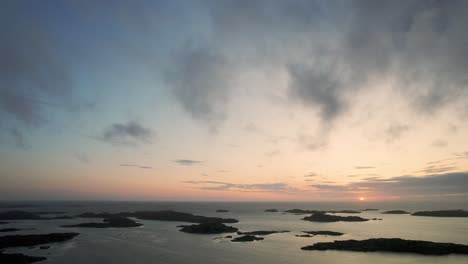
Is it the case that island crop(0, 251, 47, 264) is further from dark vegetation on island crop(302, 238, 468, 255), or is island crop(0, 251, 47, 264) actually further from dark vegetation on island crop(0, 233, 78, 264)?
dark vegetation on island crop(302, 238, 468, 255)

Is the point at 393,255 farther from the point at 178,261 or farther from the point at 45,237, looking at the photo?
the point at 45,237

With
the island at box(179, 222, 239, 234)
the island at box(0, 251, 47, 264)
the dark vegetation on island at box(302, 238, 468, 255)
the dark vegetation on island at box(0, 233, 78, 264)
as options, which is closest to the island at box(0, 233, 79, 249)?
the dark vegetation on island at box(0, 233, 78, 264)

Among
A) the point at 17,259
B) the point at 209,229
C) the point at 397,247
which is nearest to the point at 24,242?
the point at 17,259

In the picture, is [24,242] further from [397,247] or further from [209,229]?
[397,247]

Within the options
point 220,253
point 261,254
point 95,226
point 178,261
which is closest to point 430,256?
point 261,254

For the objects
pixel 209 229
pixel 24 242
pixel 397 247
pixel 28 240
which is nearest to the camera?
pixel 397 247

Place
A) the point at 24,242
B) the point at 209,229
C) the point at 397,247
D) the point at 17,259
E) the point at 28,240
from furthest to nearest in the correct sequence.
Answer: the point at 209,229
the point at 28,240
the point at 24,242
the point at 397,247
the point at 17,259

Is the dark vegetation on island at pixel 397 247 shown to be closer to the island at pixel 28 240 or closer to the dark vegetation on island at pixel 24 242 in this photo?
the dark vegetation on island at pixel 24 242

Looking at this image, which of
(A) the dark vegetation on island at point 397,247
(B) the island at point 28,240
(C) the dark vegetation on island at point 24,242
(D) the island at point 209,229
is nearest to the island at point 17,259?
(C) the dark vegetation on island at point 24,242
